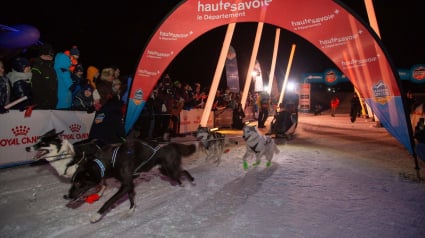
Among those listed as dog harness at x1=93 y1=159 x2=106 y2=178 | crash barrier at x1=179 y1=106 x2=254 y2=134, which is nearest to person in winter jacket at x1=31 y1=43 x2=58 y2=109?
dog harness at x1=93 y1=159 x2=106 y2=178

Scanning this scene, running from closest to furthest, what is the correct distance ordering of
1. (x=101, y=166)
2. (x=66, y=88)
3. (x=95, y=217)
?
(x=95, y=217) < (x=101, y=166) < (x=66, y=88)

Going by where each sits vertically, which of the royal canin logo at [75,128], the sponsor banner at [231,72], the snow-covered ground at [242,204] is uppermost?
the sponsor banner at [231,72]

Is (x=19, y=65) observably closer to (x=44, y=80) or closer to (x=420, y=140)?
(x=44, y=80)

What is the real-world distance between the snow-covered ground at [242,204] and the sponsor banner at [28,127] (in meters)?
0.37

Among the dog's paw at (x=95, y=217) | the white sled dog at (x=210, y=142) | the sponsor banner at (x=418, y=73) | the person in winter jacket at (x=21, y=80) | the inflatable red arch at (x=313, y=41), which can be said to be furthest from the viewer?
the sponsor banner at (x=418, y=73)

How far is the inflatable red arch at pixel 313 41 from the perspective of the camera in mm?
5594

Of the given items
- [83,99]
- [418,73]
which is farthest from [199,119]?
[418,73]

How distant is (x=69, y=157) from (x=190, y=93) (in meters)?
9.18

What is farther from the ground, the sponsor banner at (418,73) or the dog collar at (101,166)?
the sponsor banner at (418,73)

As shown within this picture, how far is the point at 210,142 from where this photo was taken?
6684 millimetres

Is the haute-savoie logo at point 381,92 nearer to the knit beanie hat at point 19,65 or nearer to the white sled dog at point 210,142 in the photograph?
the white sled dog at point 210,142

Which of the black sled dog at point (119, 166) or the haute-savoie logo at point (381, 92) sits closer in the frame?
the black sled dog at point (119, 166)

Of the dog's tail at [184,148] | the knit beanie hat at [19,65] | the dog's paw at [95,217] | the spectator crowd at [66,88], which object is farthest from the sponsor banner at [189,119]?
the dog's paw at [95,217]

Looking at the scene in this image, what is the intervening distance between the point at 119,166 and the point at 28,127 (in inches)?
143
